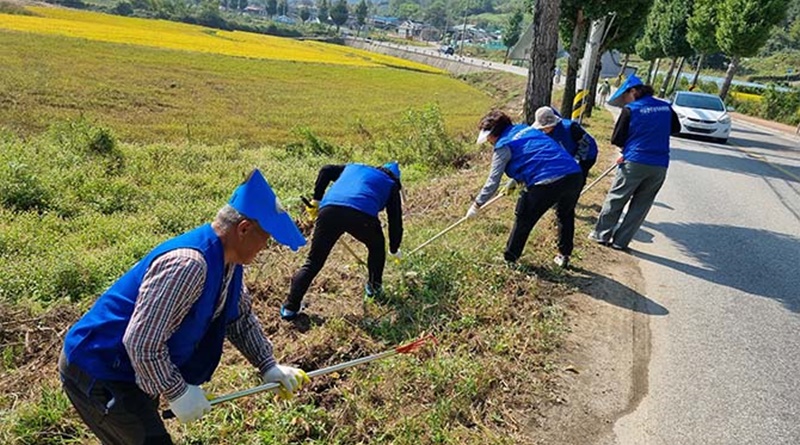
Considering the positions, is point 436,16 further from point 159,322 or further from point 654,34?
point 159,322

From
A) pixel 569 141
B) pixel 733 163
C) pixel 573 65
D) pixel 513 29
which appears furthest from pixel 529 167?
pixel 513 29

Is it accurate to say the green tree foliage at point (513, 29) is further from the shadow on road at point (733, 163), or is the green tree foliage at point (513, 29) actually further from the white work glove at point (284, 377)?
the white work glove at point (284, 377)

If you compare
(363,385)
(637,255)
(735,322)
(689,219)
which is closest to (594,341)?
(735,322)

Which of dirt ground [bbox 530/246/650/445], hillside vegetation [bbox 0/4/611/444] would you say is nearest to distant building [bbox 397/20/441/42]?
hillside vegetation [bbox 0/4/611/444]

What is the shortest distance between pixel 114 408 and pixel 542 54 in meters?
7.32

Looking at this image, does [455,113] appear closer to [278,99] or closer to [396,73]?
[278,99]

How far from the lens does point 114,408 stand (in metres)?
2.01

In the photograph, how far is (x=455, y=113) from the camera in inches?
A: 931

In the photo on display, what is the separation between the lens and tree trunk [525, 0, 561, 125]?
751 cm

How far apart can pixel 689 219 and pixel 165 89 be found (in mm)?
19601

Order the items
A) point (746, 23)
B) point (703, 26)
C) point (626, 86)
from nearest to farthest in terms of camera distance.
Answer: point (626, 86), point (746, 23), point (703, 26)

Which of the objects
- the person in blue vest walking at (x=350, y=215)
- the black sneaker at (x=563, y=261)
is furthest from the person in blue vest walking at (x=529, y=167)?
the person in blue vest walking at (x=350, y=215)

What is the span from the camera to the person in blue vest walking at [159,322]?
1.85 metres

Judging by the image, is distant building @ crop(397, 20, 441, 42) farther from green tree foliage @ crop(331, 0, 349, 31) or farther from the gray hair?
the gray hair
